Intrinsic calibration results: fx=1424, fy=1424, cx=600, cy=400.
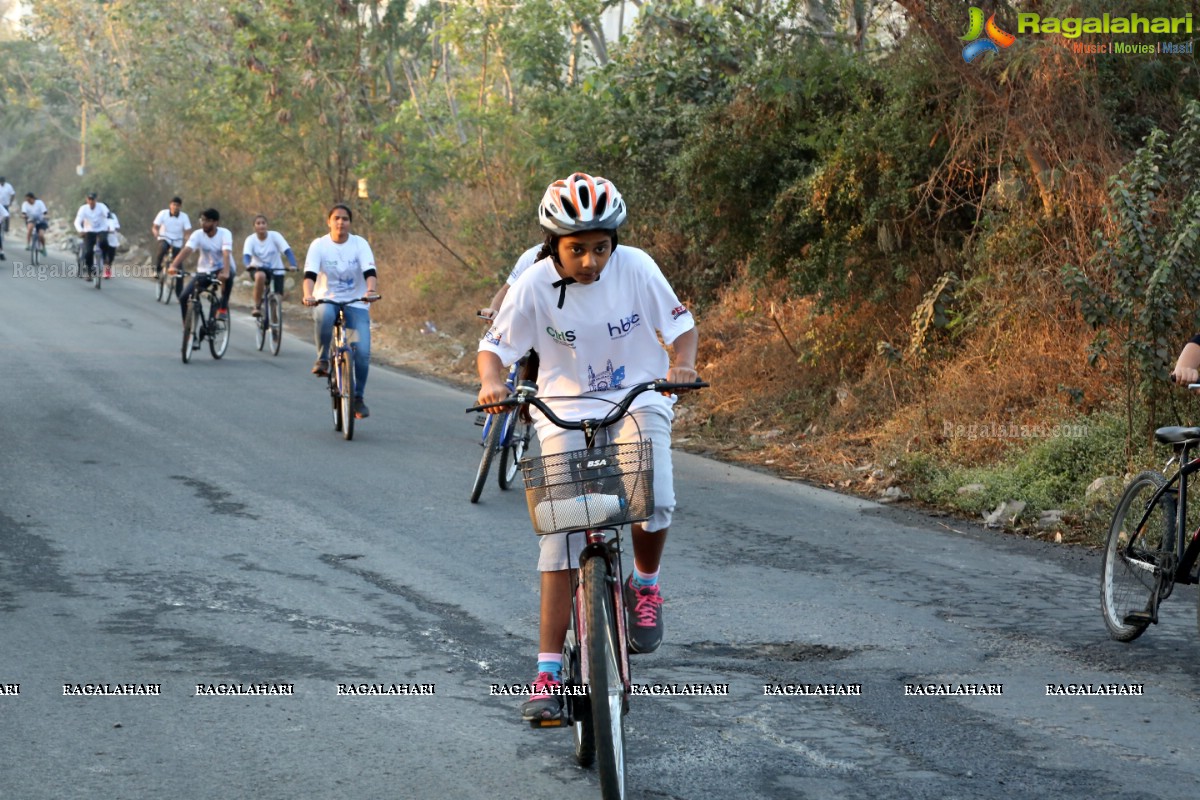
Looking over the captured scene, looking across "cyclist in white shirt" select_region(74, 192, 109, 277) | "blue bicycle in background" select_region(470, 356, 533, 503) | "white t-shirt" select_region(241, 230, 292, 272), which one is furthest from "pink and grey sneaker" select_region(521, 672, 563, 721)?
"cyclist in white shirt" select_region(74, 192, 109, 277)

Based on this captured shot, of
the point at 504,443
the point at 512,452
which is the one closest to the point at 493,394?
the point at 504,443

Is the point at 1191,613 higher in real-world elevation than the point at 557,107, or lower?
lower

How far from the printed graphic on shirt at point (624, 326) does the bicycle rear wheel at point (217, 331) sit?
14.3 meters

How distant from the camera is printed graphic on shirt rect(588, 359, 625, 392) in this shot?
498 cm

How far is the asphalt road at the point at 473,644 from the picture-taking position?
15.7 ft

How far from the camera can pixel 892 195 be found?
13.0 metres

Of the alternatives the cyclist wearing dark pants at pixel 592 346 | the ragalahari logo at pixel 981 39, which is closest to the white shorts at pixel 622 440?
the cyclist wearing dark pants at pixel 592 346

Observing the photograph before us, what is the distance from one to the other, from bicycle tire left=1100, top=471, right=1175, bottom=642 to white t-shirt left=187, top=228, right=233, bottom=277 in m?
14.5

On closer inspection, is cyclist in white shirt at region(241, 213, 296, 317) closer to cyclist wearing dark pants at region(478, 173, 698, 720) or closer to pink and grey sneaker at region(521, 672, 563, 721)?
cyclist wearing dark pants at region(478, 173, 698, 720)

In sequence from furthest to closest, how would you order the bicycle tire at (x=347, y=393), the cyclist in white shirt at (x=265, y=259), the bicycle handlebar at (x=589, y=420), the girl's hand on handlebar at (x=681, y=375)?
the cyclist in white shirt at (x=265, y=259)
the bicycle tire at (x=347, y=393)
the girl's hand on handlebar at (x=681, y=375)
the bicycle handlebar at (x=589, y=420)

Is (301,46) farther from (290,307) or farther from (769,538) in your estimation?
(769,538)

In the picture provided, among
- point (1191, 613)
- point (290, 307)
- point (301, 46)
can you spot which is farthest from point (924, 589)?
point (301, 46)

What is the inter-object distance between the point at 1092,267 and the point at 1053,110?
5.05ft

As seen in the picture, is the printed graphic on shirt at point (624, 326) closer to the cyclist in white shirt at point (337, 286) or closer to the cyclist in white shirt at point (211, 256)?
the cyclist in white shirt at point (337, 286)
